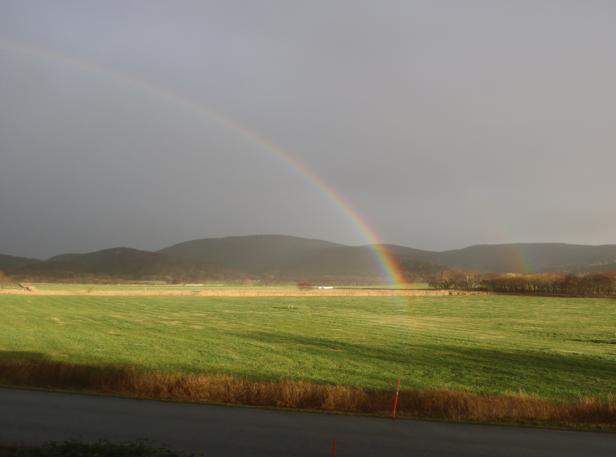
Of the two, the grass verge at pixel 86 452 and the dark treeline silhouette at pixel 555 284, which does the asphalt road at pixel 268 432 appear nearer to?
the grass verge at pixel 86 452

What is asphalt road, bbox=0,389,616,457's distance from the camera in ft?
38.0

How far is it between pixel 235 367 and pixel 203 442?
15057 mm

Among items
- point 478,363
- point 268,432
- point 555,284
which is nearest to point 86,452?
point 268,432

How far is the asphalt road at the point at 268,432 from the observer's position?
11570mm

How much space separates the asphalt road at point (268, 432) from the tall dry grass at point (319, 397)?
111 cm

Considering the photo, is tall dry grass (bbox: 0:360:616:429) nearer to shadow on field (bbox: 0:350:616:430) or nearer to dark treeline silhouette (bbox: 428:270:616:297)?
shadow on field (bbox: 0:350:616:430)

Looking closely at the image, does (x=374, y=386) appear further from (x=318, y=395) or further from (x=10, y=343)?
(x=10, y=343)

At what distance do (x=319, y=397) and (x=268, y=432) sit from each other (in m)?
3.84

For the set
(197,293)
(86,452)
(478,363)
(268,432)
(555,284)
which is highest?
(555,284)

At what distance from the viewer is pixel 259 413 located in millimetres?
14750

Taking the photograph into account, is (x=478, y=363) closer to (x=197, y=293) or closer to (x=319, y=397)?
(x=319, y=397)

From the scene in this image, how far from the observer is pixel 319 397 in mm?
16344

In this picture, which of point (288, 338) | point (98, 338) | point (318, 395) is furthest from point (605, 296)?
point (318, 395)

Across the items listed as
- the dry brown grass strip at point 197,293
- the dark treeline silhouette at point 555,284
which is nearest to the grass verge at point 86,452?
the dry brown grass strip at point 197,293
